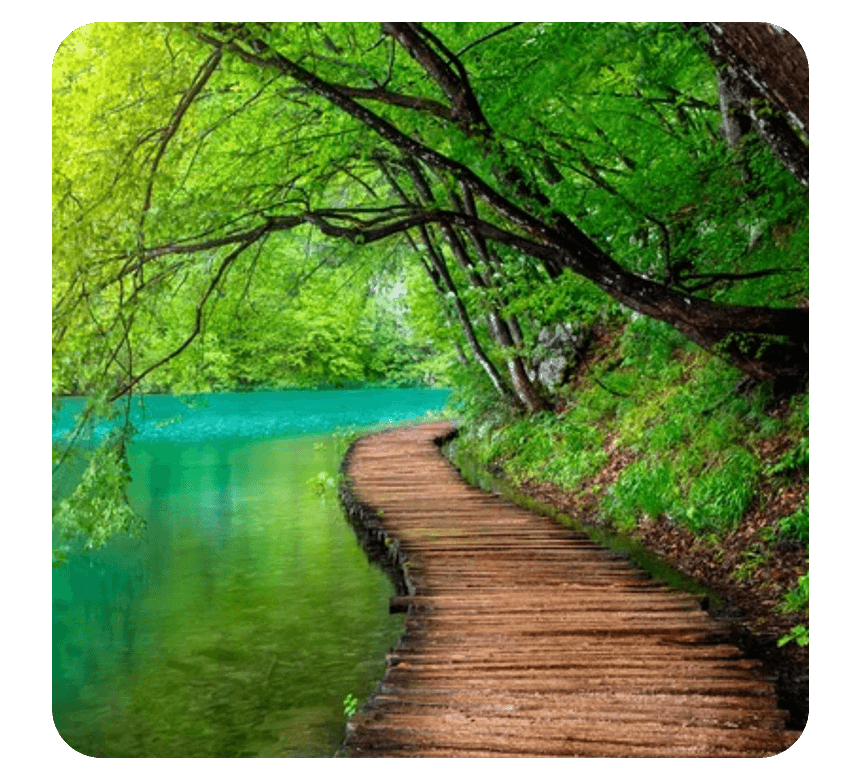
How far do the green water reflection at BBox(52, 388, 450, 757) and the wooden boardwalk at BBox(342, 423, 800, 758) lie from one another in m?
0.91

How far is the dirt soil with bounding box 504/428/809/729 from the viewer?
6457 millimetres

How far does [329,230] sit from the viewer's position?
783 cm

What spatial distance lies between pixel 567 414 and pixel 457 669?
9358mm

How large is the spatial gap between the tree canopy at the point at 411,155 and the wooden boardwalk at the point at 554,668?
2.44 m

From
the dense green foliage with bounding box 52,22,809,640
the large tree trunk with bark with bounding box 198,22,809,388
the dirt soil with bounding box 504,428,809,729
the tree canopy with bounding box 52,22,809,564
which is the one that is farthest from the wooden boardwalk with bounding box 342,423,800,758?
the tree canopy with bounding box 52,22,809,564

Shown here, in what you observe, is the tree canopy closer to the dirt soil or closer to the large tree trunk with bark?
the large tree trunk with bark

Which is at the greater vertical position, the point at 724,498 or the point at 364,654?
the point at 724,498

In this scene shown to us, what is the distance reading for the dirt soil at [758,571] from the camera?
6.46m

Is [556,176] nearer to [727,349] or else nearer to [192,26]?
[727,349]

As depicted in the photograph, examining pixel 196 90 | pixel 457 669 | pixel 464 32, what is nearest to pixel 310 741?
pixel 457 669

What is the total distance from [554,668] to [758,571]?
3.01 meters

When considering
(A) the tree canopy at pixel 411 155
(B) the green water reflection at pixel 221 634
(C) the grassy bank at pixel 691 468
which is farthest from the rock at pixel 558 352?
(A) the tree canopy at pixel 411 155

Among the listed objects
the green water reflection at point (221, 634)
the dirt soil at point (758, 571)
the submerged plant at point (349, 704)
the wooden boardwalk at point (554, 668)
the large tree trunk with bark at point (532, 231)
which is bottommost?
the green water reflection at point (221, 634)

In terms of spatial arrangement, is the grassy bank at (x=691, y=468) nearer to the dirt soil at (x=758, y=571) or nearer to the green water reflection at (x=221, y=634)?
the dirt soil at (x=758, y=571)
